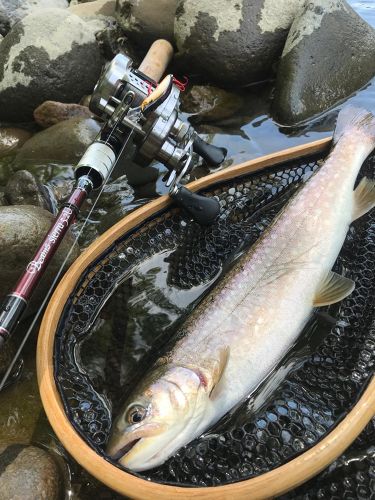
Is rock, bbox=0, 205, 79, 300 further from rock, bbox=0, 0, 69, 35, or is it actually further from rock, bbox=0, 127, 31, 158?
rock, bbox=0, 0, 69, 35

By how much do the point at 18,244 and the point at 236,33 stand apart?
3.89 meters

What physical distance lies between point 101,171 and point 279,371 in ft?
5.34

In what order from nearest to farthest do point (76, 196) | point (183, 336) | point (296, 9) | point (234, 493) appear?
point (234, 493)
point (183, 336)
point (76, 196)
point (296, 9)

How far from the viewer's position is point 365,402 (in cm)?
214

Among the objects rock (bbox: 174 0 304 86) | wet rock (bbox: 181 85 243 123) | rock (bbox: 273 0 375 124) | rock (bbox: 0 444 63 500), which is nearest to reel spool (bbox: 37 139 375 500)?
rock (bbox: 0 444 63 500)

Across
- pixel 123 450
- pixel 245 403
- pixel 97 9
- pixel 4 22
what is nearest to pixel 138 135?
pixel 245 403

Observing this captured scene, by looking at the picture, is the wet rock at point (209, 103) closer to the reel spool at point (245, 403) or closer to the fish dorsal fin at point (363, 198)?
the reel spool at point (245, 403)

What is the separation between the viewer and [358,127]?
11.1 feet

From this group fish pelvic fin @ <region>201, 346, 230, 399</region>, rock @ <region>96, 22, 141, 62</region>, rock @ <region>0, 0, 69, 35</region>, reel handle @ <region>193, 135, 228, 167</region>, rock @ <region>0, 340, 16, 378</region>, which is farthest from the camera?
rock @ <region>0, 0, 69, 35</region>

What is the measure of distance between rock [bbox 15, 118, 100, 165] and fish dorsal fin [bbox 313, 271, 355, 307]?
9.62ft

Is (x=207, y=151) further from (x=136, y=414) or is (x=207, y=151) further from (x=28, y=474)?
(x=28, y=474)

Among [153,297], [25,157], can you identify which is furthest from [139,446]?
[25,157]

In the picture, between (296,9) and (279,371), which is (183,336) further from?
(296,9)

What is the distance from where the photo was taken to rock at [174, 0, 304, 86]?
5500mm
